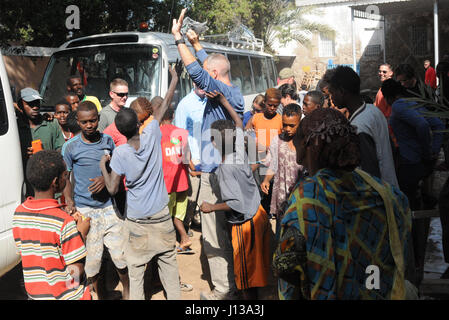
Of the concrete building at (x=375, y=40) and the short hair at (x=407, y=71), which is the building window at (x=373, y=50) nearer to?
the concrete building at (x=375, y=40)

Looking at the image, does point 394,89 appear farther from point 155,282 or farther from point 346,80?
point 155,282

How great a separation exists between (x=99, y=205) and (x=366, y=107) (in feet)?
7.65

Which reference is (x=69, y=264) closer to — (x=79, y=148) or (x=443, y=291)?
(x=79, y=148)

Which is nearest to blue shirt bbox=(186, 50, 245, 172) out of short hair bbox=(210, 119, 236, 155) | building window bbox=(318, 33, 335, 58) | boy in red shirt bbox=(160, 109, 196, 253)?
short hair bbox=(210, 119, 236, 155)

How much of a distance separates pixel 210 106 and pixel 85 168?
1191mm

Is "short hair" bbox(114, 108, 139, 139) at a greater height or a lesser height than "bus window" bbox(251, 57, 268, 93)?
lesser

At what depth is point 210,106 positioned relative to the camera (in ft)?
13.2

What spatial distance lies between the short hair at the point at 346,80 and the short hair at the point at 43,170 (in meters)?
1.98

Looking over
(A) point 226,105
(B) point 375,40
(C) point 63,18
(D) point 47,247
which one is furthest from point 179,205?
(B) point 375,40

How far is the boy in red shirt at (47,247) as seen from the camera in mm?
2615

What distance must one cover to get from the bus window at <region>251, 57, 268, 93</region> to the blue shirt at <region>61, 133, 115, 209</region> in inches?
351

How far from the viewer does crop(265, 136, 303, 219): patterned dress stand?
4.54 metres

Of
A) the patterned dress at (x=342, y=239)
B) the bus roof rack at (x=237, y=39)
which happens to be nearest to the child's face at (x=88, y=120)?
the patterned dress at (x=342, y=239)

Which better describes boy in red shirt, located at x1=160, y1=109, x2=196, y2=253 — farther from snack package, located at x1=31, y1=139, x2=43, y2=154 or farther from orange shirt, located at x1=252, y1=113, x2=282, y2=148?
snack package, located at x1=31, y1=139, x2=43, y2=154
